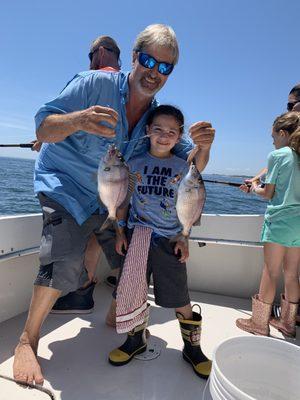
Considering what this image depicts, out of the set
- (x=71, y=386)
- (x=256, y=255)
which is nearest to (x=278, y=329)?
(x=256, y=255)

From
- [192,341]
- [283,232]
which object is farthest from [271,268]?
[192,341]

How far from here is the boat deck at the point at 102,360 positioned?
226 cm

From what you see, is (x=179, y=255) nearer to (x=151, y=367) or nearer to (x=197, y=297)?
(x=151, y=367)

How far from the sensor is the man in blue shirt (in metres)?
2.36

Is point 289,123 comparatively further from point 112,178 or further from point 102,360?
point 102,360

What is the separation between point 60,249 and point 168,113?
4.02ft

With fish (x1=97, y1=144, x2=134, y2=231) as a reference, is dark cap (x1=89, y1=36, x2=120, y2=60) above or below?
above

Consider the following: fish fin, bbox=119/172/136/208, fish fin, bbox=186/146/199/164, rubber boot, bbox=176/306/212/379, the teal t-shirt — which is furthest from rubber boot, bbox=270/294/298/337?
fish fin, bbox=119/172/136/208

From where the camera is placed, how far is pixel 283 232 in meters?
3.03

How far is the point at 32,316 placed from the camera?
2.42 meters

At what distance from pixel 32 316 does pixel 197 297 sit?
7.07 ft

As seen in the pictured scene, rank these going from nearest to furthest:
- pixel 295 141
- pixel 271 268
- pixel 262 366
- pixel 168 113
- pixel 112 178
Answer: pixel 262 366 < pixel 112 178 < pixel 168 113 < pixel 295 141 < pixel 271 268

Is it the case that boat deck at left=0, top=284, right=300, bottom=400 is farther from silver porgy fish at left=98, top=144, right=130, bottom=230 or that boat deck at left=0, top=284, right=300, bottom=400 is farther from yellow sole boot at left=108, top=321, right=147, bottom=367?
silver porgy fish at left=98, top=144, right=130, bottom=230

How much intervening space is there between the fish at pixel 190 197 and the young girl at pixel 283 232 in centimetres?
108
